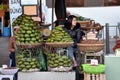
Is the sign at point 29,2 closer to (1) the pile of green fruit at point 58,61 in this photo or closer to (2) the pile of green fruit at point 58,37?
(2) the pile of green fruit at point 58,37

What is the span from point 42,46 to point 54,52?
29 centimetres

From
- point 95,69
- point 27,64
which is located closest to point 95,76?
point 95,69

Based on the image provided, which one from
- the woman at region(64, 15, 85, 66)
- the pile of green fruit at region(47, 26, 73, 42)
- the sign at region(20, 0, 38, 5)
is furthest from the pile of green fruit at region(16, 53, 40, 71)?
the sign at region(20, 0, 38, 5)

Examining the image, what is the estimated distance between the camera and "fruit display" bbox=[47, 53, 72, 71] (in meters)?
6.31

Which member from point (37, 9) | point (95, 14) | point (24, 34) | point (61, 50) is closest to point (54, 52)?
point (61, 50)

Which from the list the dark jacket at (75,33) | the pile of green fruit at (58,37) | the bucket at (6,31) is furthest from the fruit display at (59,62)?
the bucket at (6,31)

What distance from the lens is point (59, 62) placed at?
20.7 feet

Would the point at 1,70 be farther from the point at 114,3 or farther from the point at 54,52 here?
the point at 114,3

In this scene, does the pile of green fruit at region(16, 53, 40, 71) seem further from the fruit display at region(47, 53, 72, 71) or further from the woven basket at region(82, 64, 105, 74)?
the woven basket at region(82, 64, 105, 74)

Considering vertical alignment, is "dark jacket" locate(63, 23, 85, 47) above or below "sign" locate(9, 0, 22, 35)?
below

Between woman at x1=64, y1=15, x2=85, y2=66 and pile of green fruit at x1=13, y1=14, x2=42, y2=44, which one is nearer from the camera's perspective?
pile of green fruit at x1=13, y1=14, x2=42, y2=44

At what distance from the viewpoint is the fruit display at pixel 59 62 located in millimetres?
6309

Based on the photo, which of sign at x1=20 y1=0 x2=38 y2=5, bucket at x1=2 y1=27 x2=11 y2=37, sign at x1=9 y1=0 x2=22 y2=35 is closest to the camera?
sign at x1=20 y1=0 x2=38 y2=5

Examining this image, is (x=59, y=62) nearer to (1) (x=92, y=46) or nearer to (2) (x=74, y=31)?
(1) (x=92, y=46)
